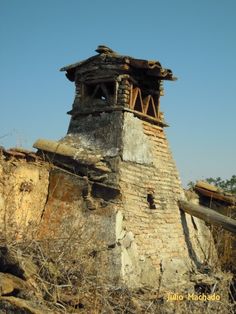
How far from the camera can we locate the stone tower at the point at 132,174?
752 cm

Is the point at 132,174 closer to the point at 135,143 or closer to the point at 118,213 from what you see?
the point at 135,143

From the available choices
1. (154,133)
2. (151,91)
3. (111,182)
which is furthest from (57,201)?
(151,91)

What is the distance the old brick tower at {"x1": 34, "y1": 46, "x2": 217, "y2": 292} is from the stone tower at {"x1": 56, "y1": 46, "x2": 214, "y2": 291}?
0.02 meters

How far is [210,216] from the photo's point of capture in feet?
29.6

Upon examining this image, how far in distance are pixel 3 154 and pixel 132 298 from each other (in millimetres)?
3433

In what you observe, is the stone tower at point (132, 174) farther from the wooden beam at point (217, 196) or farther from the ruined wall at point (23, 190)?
the wooden beam at point (217, 196)

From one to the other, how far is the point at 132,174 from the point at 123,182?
42cm

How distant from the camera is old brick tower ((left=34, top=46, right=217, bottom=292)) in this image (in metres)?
7.46

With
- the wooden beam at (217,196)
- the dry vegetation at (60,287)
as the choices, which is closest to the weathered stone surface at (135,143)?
the dry vegetation at (60,287)

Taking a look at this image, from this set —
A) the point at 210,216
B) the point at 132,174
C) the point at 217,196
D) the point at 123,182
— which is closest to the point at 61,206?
the point at 123,182

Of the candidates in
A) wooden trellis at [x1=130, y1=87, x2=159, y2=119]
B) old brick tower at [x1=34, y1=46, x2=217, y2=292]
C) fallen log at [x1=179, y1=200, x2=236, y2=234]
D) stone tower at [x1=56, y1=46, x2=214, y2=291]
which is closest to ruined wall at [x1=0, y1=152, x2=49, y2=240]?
old brick tower at [x1=34, y1=46, x2=217, y2=292]

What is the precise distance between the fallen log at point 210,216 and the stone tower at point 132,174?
227mm

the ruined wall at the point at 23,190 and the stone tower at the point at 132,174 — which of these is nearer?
the ruined wall at the point at 23,190

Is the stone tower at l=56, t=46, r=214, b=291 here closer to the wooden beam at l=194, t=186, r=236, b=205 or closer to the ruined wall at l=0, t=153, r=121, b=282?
the ruined wall at l=0, t=153, r=121, b=282
